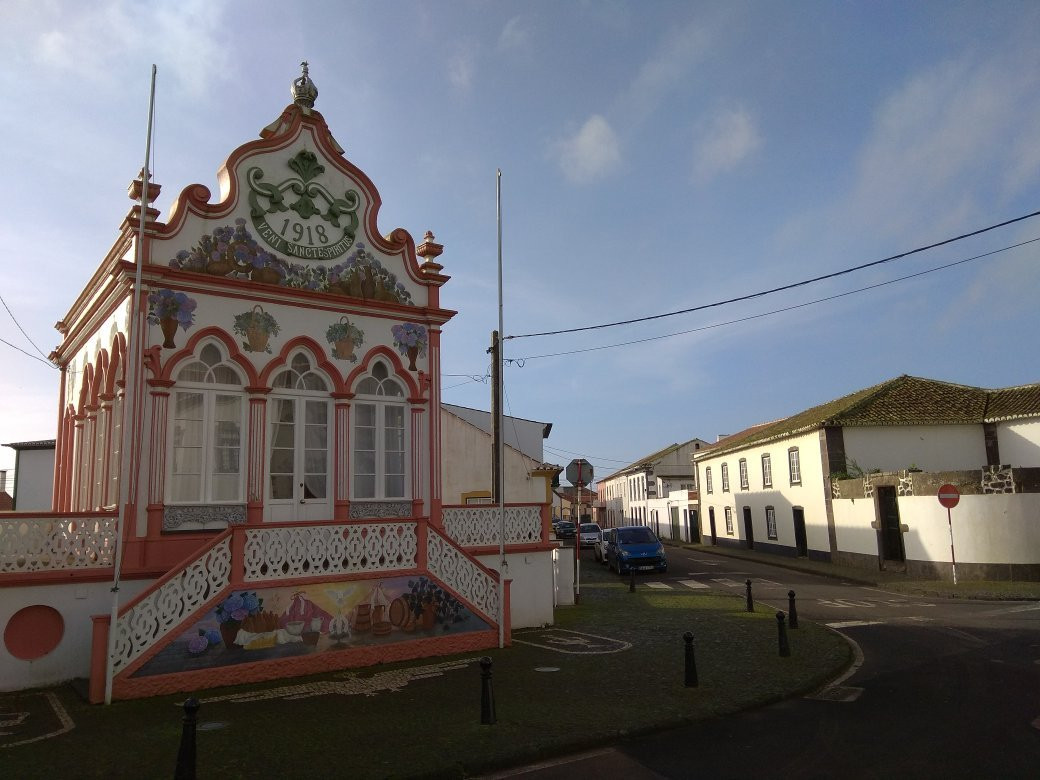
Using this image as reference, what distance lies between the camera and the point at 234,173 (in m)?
12.7

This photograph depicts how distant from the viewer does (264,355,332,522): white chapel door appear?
41.2 feet

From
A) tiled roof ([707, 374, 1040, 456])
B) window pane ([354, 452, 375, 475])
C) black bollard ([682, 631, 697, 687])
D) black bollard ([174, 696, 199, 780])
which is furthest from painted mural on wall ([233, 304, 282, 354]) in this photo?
tiled roof ([707, 374, 1040, 456])

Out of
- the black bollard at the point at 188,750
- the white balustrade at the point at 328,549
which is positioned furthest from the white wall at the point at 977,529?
the black bollard at the point at 188,750

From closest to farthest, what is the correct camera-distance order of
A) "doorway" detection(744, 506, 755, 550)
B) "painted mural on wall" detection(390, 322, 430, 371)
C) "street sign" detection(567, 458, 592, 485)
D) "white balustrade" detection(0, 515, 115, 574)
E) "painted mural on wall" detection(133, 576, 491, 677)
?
"painted mural on wall" detection(133, 576, 491, 677)
"white balustrade" detection(0, 515, 115, 574)
"painted mural on wall" detection(390, 322, 430, 371)
"street sign" detection(567, 458, 592, 485)
"doorway" detection(744, 506, 755, 550)

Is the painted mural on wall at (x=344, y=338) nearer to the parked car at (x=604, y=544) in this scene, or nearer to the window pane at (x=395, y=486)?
the window pane at (x=395, y=486)

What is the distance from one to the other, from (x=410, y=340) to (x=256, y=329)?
110 inches

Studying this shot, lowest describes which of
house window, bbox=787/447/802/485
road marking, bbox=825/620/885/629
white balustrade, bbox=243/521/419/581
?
road marking, bbox=825/620/885/629

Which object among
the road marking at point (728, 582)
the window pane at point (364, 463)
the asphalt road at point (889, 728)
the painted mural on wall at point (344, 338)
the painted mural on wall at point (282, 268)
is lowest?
the road marking at point (728, 582)

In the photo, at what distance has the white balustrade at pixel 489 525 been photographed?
1409cm

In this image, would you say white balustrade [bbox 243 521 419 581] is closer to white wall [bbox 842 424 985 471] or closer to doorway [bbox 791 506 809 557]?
white wall [bbox 842 424 985 471]

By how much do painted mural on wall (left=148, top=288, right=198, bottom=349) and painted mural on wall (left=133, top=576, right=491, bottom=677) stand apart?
4.29 m

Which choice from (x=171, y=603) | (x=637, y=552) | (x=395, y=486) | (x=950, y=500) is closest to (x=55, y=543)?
(x=171, y=603)

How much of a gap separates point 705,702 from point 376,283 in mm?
9055

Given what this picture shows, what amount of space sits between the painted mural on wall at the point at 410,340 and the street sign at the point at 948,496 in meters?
14.7
